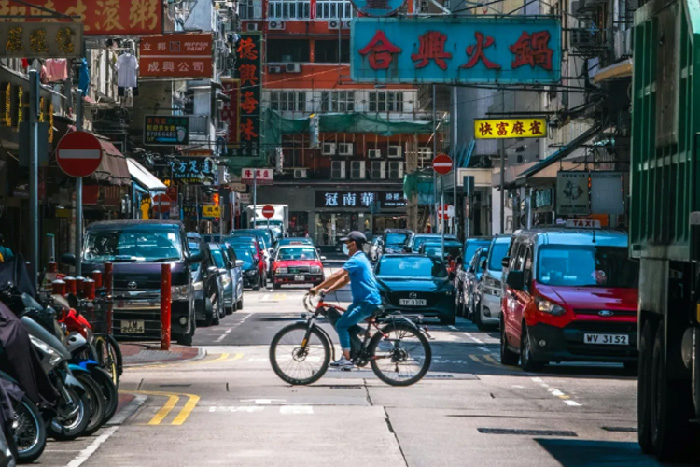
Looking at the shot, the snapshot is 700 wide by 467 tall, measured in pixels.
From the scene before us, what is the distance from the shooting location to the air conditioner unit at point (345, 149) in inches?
4938

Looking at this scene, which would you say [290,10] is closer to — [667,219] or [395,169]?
[395,169]

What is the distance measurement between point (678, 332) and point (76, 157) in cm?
1047

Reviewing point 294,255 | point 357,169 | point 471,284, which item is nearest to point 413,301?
point 471,284

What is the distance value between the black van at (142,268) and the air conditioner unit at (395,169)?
9790 centimetres

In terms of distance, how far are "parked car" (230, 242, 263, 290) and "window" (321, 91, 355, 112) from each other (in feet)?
223

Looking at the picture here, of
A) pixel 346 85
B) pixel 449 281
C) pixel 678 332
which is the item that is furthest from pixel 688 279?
pixel 346 85

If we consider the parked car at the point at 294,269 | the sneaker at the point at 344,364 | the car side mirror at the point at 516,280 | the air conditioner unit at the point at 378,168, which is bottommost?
the parked car at the point at 294,269

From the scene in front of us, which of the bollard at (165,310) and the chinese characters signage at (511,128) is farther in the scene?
the chinese characters signage at (511,128)

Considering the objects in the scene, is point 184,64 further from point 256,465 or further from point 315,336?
point 256,465

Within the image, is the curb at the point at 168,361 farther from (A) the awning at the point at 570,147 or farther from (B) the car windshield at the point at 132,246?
(A) the awning at the point at 570,147

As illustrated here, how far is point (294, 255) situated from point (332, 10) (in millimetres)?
72215

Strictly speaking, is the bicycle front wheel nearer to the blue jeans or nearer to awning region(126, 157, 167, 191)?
the blue jeans

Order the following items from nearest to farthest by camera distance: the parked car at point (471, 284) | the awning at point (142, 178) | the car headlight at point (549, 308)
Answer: the car headlight at point (549, 308) < the parked car at point (471, 284) < the awning at point (142, 178)

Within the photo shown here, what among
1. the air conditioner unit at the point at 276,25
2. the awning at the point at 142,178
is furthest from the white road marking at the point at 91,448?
the air conditioner unit at the point at 276,25
